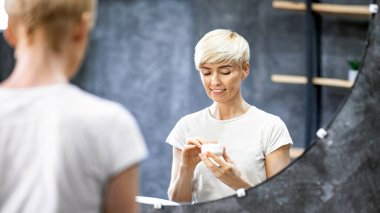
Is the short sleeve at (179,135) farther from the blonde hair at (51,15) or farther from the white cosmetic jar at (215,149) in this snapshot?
the blonde hair at (51,15)

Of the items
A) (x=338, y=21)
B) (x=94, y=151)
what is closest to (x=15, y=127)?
(x=94, y=151)

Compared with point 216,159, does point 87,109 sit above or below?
above

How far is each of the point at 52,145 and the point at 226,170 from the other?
49cm

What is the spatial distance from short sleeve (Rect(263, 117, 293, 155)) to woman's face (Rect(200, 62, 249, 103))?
7cm

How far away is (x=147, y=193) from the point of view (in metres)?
1.13

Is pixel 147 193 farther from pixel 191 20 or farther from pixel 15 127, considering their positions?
pixel 15 127

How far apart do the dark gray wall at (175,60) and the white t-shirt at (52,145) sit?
0.43 m

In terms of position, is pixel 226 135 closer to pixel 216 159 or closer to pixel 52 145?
pixel 216 159

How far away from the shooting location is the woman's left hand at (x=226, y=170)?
3.47 ft

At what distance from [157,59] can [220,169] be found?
0.60 ft

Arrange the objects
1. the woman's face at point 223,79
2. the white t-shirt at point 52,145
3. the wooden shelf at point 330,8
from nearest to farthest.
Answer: the white t-shirt at point 52,145 < the wooden shelf at point 330,8 < the woman's face at point 223,79

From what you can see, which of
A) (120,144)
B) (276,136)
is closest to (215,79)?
(276,136)

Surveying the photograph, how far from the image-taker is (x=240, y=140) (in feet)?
3.48

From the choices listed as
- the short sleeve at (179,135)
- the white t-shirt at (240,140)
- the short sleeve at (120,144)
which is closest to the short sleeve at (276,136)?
the white t-shirt at (240,140)
